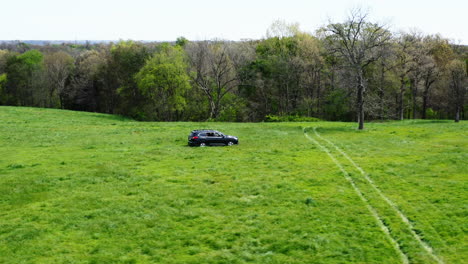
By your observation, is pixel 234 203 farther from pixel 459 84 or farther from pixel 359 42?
pixel 459 84

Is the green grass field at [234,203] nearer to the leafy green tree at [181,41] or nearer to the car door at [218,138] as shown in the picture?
the car door at [218,138]

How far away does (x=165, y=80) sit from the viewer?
75.8 m

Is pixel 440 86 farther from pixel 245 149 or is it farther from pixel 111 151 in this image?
pixel 111 151

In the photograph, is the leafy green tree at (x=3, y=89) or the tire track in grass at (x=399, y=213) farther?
the leafy green tree at (x=3, y=89)

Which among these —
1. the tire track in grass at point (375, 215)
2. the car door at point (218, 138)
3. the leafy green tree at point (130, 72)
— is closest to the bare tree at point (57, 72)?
the leafy green tree at point (130, 72)

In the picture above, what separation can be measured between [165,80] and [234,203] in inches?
2227

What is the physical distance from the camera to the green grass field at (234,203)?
17.0 meters

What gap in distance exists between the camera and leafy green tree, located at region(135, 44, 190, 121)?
7481 cm

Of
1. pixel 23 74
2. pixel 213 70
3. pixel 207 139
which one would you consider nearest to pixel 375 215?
pixel 207 139

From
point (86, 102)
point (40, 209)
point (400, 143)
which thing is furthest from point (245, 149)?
point (86, 102)

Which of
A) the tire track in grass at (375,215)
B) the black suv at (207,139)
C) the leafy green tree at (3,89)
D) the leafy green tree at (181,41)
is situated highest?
the leafy green tree at (181,41)

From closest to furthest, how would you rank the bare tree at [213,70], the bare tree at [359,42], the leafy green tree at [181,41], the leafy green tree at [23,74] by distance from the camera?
the bare tree at [359,42], the bare tree at [213,70], the leafy green tree at [23,74], the leafy green tree at [181,41]

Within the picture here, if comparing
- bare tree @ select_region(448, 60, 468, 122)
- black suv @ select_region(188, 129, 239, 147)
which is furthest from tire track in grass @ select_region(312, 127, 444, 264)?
bare tree @ select_region(448, 60, 468, 122)

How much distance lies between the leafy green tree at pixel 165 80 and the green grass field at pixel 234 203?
35465 millimetres
